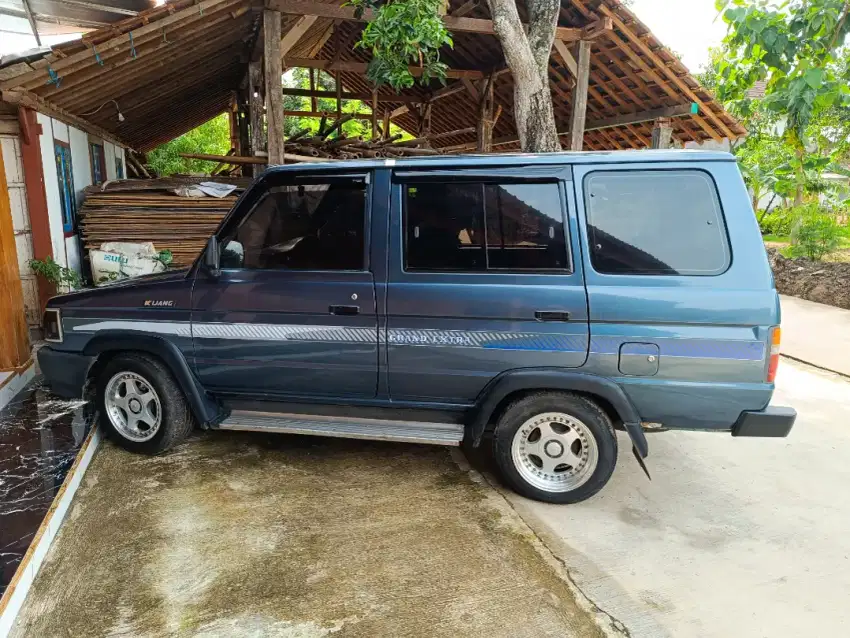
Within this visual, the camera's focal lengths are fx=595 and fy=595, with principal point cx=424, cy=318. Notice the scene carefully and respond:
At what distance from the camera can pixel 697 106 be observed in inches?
376

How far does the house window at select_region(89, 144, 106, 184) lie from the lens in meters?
9.90

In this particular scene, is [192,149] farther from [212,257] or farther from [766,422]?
[766,422]

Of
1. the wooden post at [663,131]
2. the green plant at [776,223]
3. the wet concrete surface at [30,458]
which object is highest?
the wooden post at [663,131]

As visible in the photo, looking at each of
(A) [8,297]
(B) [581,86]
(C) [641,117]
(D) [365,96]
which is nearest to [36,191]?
(A) [8,297]

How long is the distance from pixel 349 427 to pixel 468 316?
1.08 m

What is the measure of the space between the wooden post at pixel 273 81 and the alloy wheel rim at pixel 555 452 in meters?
5.44

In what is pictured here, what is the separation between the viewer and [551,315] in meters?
3.45

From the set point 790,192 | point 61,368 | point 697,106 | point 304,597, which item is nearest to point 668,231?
point 304,597

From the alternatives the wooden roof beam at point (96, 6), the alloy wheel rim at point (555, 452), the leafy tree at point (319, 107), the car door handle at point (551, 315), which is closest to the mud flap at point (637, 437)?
the alloy wheel rim at point (555, 452)

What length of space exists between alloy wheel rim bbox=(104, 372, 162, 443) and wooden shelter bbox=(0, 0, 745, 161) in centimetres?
385

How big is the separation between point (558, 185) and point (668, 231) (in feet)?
2.20

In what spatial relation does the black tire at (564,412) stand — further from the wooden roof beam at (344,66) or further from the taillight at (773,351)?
the wooden roof beam at (344,66)

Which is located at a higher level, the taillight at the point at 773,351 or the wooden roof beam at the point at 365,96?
the wooden roof beam at the point at 365,96

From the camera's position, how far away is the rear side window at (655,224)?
331cm
